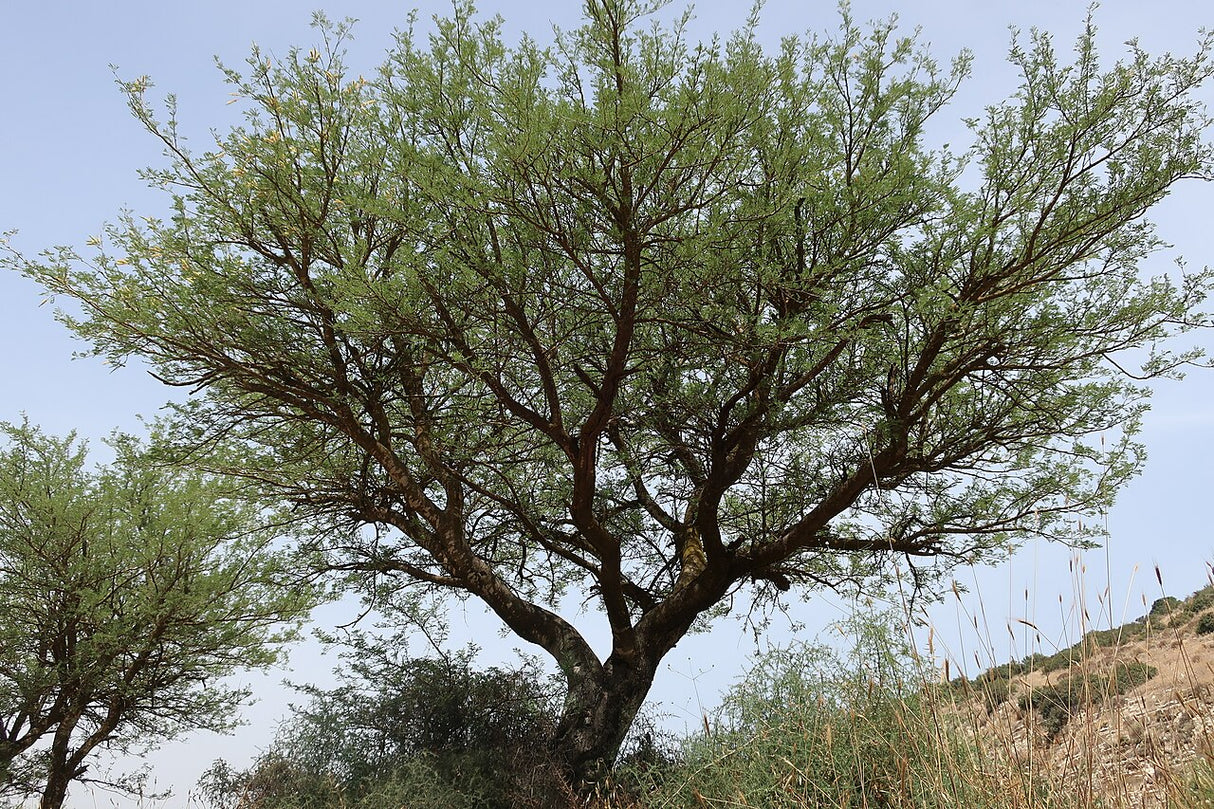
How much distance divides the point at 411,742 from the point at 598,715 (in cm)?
208

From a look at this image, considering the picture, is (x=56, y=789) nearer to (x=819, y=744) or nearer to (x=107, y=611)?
(x=107, y=611)

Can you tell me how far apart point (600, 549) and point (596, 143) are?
417cm

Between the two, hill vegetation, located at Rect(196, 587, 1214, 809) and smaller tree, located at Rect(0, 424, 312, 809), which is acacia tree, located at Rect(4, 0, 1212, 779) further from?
smaller tree, located at Rect(0, 424, 312, 809)

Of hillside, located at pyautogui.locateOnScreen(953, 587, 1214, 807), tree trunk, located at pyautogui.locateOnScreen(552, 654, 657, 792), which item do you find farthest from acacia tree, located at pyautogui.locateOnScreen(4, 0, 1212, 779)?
hillside, located at pyautogui.locateOnScreen(953, 587, 1214, 807)

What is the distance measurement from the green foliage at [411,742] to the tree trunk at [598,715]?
0.26 meters

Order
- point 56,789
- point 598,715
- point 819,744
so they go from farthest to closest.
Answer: point 56,789
point 598,715
point 819,744

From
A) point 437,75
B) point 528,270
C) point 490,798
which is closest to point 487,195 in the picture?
point 528,270

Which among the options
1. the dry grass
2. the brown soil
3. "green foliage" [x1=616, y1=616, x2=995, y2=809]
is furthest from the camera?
"green foliage" [x1=616, y1=616, x2=995, y2=809]

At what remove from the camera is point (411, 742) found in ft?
28.8

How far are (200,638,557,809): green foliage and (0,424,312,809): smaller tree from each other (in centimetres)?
245

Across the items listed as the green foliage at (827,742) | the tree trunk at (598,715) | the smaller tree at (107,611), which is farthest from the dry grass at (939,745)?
the smaller tree at (107,611)

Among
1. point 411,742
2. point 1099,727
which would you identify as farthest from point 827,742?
point 411,742

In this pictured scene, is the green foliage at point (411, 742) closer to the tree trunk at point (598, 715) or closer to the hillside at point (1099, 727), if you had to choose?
the tree trunk at point (598, 715)

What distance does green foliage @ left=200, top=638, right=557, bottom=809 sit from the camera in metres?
7.75
